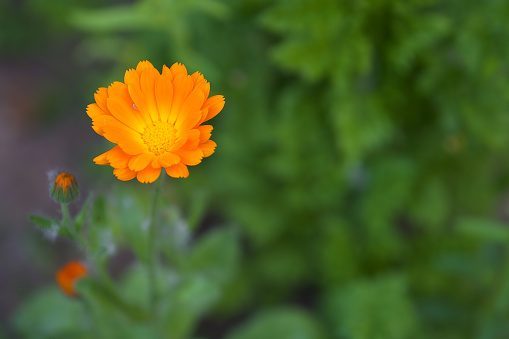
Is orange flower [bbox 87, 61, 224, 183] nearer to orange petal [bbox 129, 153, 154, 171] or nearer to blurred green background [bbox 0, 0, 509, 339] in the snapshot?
orange petal [bbox 129, 153, 154, 171]

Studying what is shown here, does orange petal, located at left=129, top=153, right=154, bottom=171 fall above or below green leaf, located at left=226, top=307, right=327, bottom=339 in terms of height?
below

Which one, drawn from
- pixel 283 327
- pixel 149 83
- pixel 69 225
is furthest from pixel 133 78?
pixel 283 327

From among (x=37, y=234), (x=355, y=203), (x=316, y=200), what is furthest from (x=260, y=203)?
(x=37, y=234)

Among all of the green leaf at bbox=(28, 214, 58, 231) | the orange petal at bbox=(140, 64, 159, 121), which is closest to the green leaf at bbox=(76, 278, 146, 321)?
the green leaf at bbox=(28, 214, 58, 231)

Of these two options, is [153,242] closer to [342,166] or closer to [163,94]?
[163,94]

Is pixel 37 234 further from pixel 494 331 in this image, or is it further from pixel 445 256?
pixel 494 331

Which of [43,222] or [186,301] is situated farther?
[186,301]
